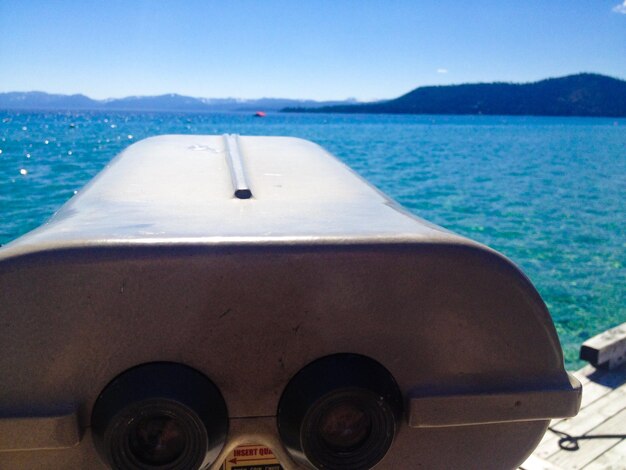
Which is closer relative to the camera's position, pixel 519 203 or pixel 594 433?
pixel 594 433

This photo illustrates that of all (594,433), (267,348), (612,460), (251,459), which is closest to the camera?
(267,348)

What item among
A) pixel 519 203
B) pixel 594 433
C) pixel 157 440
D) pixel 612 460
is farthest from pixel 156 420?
Result: pixel 519 203

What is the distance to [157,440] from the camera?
4.55ft

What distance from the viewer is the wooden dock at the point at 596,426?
9.61ft

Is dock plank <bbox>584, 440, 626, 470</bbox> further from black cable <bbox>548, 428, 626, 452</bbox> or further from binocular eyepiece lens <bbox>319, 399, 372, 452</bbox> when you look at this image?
binocular eyepiece lens <bbox>319, 399, 372, 452</bbox>

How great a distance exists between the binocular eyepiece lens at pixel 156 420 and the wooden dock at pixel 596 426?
5.83ft

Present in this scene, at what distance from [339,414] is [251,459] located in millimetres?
347

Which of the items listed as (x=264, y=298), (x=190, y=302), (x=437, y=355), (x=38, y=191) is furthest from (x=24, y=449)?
(x=38, y=191)

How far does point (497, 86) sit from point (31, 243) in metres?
140

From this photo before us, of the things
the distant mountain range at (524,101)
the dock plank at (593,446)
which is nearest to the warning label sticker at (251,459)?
the dock plank at (593,446)

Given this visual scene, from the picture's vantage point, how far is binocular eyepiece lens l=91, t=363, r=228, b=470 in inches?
53.1

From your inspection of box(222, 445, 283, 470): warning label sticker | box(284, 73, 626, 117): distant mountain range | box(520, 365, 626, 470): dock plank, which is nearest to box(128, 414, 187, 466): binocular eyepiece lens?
box(222, 445, 283, 470): warning label sticker

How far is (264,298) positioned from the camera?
145cm

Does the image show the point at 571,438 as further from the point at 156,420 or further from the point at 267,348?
the point at 156,420
